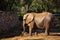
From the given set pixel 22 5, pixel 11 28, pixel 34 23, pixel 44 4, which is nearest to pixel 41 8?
pixel 44 4

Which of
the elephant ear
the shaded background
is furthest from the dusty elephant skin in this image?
the shaded background

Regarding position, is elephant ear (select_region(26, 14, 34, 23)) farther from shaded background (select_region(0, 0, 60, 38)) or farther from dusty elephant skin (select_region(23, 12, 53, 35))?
shaded background (select_region(0, 0, 60, 38))

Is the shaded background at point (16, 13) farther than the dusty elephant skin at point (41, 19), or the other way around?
the shaded background at point (16, 13)

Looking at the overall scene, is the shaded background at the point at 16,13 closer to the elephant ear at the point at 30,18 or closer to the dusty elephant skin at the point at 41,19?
the elephant ear at the point at 30,18

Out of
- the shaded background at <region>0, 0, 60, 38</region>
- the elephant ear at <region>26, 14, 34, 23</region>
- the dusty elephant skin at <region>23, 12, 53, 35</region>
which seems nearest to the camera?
the dusty elephant skin at <region>23, 12, 53, 35</region>

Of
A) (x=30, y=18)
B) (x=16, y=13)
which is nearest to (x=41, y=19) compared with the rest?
(x=30, y=18)

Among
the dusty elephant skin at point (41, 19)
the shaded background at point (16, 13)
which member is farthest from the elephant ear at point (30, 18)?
the shaded background at point (16, 13)

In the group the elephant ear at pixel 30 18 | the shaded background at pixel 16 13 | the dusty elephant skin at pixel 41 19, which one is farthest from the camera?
the shaded background at pixel 16 13

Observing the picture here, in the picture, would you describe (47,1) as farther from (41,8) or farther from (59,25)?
(59,25)

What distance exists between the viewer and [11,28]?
19.3 m

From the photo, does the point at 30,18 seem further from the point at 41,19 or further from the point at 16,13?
the point at 16,13

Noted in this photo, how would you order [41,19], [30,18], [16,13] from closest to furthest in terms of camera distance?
[41,19], [30,18], [16,13]

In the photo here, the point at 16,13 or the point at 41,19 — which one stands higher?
the point at 16,13

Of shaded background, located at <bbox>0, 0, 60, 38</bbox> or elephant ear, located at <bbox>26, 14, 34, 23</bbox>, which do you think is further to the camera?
shaded background, located at <bbox>0, 0, 60, 38</bbox>
